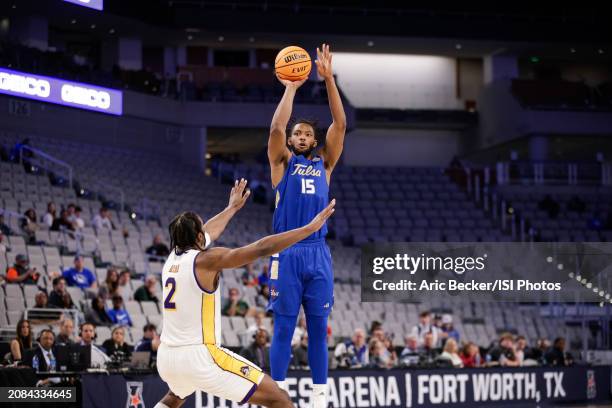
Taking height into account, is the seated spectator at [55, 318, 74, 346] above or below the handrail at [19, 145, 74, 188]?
below

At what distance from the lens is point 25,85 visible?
20.6 m

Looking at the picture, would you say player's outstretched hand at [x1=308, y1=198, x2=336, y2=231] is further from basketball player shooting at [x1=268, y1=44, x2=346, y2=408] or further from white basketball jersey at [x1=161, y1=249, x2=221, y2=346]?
basketball player shooting at [x1=268, y1=44, x2=346, y2=408]

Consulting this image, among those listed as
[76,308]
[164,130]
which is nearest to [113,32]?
[164,130]

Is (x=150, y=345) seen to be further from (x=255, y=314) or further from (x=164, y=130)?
(x=164, y=130)

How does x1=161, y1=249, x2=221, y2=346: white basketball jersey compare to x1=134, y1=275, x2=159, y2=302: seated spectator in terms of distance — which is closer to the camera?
x1=161, y1=249, x2=221, y2=346: white basketball jersey

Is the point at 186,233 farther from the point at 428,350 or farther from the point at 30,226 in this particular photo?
the point at 30,226

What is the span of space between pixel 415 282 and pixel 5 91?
30.0ft

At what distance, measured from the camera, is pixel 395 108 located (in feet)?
120

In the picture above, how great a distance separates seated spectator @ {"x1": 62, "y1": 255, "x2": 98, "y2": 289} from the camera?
17.0m

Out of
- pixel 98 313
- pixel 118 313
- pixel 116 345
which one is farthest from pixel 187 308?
pixel 118 313

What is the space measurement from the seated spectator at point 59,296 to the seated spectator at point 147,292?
1936mm

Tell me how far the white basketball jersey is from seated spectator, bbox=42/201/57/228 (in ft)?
41.6

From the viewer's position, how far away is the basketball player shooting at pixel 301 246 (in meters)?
8.11

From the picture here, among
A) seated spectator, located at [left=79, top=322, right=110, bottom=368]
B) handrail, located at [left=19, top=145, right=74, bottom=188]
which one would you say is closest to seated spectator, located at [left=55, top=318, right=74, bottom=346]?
seated spectator, located at [left=79, top=322, right=110, bottom=368]
